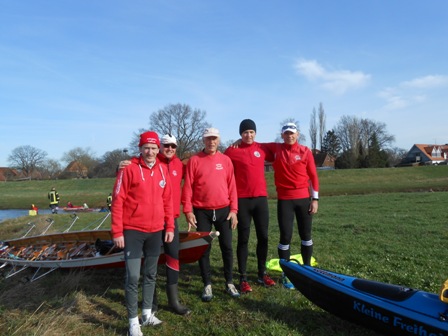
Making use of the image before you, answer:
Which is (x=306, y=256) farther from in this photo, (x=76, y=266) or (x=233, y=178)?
(x=76, y=266)

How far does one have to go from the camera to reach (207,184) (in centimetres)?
462

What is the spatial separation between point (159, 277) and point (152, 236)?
2.10 m

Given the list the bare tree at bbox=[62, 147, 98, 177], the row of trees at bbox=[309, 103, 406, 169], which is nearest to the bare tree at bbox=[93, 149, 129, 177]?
the bare tree at bbox=[62, 147, 98, 177]

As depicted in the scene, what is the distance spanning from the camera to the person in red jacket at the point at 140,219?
3.72 metres

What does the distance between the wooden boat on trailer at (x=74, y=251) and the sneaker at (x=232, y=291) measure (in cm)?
59

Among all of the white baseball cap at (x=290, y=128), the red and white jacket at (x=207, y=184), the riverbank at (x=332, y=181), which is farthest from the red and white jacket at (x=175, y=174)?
the riverbank at (x=332, y=181)

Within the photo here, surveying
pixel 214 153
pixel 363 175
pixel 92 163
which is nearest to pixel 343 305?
pixel 214 153

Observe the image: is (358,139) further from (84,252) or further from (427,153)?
(84,252)

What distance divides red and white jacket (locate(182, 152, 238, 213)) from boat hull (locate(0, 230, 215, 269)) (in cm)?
41

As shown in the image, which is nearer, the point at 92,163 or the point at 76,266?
the point at 76,266

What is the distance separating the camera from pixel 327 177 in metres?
39.6

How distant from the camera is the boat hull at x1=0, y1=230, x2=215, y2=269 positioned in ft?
15.2

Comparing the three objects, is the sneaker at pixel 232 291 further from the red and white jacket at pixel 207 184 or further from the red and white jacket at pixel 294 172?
the red and white jacket at pixel 294 172

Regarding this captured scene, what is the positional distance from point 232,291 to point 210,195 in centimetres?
132
